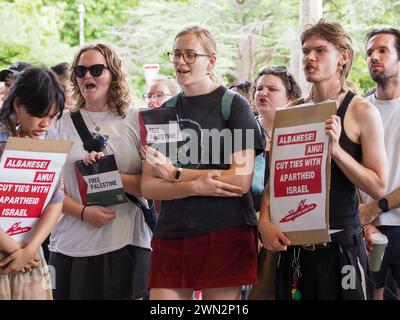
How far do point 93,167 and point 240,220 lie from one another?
34.2 inches

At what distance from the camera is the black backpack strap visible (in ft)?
14.1

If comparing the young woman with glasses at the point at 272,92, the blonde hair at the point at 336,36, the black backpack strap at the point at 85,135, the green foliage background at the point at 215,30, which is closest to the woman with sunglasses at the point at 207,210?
the black backpack strap at the point at 85,135

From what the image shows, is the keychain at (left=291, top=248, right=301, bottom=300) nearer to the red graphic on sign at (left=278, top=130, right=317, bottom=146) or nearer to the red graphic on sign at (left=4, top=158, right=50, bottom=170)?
the red graphic on sign at (left=278, top=130, right=317, bottom=146)

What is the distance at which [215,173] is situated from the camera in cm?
390

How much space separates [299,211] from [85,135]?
4.28 feet

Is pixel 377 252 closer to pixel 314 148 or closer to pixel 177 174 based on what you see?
pixel 314 148

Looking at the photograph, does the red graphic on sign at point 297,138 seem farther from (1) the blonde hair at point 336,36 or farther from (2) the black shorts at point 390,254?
(2) the black shorts at point 390,254

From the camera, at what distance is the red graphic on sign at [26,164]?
3609 millimetres

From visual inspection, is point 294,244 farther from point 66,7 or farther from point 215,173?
Result: point 66,7

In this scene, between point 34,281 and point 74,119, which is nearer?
point 34,281

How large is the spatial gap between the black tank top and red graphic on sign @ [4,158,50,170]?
140cm

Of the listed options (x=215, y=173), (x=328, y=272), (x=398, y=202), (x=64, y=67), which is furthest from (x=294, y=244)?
(x=64, y=67)

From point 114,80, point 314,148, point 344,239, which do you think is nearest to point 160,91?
point 114,80

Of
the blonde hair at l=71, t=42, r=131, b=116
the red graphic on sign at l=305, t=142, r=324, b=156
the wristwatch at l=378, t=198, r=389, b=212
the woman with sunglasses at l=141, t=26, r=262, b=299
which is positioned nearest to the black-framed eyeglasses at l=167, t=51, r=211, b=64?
the woman with sunglasses at l=141, t=26, r=262, b=299
